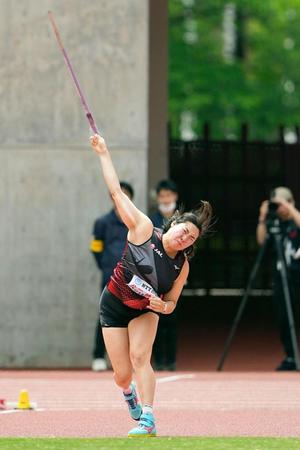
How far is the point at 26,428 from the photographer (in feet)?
37.6

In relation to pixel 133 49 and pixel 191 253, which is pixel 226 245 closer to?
pixel 133 49

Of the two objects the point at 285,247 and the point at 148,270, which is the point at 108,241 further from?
the point at 148,270

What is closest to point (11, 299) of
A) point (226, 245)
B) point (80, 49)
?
point (80, 49)

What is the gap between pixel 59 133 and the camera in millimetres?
18125

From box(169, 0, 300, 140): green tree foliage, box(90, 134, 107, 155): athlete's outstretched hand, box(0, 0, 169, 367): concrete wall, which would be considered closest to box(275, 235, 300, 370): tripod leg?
box(0, 0, 169, 367): concrete wall

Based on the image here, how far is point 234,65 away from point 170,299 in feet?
110

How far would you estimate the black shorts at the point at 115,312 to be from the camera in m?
11.2

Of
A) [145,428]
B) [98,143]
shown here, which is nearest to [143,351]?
[145,428]

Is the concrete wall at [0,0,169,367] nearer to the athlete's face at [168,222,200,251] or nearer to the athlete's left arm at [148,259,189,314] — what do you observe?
the athlete's left arm at [148,259,189,314]

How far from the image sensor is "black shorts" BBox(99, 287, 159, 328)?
1117cm

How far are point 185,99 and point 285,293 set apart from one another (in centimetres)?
2590

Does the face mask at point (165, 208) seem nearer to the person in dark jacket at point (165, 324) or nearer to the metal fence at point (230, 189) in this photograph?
the person in dark jacket at point (165, 324)

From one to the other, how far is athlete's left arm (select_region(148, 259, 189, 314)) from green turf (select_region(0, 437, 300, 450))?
92cm

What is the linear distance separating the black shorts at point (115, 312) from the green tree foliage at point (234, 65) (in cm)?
3014
